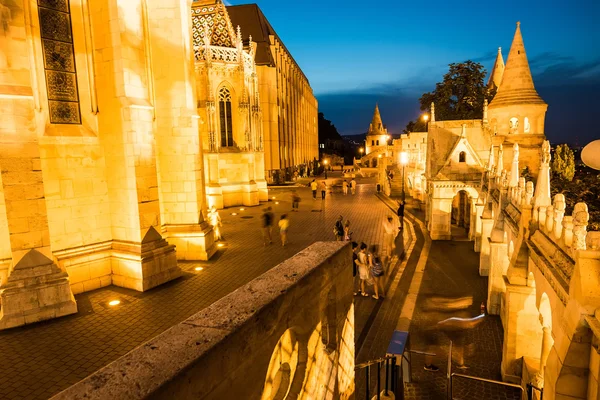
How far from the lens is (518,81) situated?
34.1 meters

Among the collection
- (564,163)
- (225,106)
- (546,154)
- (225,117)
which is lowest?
(564,163)

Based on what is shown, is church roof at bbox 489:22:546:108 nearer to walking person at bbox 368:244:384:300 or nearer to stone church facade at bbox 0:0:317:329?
walking person at bbox 368:244:384:300

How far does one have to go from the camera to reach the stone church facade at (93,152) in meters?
8.85

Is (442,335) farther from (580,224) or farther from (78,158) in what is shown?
(78,158)

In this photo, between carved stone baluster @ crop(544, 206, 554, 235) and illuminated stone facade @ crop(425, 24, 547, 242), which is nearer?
carved stone baluster @ crop(544, 206, 554, 235)

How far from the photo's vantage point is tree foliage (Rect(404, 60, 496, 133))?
4041 centimetres

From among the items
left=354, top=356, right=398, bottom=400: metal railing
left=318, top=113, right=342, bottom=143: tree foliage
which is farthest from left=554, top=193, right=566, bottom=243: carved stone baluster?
left=318, top=113, right=342, bottom=143: tree foliage

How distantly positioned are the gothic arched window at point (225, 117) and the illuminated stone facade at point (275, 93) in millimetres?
5574

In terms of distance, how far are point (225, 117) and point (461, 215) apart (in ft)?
58.7

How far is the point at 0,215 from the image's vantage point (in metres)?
9.43

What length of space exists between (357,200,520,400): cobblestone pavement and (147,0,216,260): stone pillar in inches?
286

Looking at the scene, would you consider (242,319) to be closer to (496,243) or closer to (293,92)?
(496,243)

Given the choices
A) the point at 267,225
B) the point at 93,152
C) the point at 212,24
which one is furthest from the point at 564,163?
the point at 93,152

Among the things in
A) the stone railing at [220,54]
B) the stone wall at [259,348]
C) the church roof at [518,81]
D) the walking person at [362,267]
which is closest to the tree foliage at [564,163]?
the church roof at [518,81]
